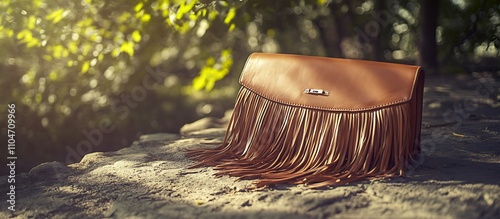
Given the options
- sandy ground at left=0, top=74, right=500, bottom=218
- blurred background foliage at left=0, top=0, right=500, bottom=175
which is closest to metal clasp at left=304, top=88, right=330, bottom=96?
sandy ground at left=0, top=74, right=500, bottom=218

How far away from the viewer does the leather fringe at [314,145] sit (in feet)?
8.76

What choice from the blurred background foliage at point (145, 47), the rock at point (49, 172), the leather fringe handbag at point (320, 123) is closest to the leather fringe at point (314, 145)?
the leather fringe handbag at point (320, 123)

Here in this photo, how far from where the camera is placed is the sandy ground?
7.45ft

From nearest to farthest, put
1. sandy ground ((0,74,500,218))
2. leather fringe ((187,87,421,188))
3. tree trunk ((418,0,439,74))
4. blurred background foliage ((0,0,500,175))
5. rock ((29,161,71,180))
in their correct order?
sandy ground ((0,74,500,218)) → leather fringe ((187,87,421,188)) → rock ((29,161,71,180)) → blurred background foliage ((0,0,500,175)) → tree trunk ((418,0,439,74))

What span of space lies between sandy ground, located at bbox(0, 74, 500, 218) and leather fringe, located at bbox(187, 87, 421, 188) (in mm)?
94

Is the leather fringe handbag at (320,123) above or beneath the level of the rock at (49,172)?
above

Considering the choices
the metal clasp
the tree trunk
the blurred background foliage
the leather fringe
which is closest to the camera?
the leather fringe

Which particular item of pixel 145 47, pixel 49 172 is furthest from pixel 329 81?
pixel 145 47

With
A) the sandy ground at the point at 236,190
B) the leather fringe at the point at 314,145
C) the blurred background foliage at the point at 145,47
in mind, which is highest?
the blurred background foliage at the point at 145,47

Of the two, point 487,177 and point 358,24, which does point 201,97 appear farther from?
point 487,177

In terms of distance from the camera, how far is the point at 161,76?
24.3 feet

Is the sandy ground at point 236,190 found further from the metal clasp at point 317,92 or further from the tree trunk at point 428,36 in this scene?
the tree trunk at point 428,36

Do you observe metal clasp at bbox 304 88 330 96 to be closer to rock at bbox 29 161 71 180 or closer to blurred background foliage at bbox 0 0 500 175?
blurred background foliage at bbox 0 0 500 175

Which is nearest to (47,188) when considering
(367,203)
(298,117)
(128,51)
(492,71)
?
(298,117)
